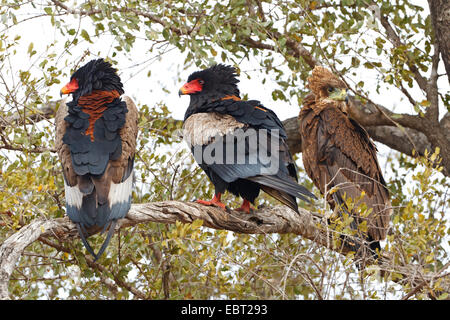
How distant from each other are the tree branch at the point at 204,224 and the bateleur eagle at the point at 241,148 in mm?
133

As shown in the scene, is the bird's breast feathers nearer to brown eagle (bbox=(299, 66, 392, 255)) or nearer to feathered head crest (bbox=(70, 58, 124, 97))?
feathered head crest (bbox=(70, 58, 124, 97))

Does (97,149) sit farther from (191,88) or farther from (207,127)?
(191,88)

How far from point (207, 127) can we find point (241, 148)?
30 cm

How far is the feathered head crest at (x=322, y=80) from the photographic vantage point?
5.21 metres

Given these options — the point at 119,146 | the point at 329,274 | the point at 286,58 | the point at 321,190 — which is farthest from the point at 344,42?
the point at 329,274

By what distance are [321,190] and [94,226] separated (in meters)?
2.16

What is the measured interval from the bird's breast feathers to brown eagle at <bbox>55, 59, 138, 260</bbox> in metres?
0.36

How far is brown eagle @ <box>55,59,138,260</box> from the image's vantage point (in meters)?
3.30

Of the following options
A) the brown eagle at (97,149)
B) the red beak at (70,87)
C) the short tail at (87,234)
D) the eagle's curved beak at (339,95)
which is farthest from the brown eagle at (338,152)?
the short tail at (87,234)

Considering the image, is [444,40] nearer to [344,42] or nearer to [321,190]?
[344,42]

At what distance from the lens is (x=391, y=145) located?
6.07 metres

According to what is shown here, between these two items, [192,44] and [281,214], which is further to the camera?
[192,44]

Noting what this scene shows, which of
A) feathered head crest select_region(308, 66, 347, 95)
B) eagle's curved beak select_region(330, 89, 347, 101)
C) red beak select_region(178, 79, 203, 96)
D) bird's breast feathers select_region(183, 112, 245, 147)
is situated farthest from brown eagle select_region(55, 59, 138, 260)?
feathered head crest select_region(308, 66, 347, 95)

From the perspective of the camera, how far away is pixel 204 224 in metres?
3.77
